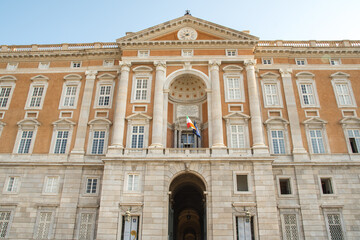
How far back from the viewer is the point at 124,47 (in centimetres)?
3444

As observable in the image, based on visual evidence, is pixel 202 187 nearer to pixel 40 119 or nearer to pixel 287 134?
pixel 287 134

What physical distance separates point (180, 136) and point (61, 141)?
13.2 meters

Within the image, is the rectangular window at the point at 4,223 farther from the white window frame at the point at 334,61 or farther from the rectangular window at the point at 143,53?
the white window frame at the point at 334,61

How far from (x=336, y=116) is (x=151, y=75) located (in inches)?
841

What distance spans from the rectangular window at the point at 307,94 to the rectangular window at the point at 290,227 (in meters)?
13.1

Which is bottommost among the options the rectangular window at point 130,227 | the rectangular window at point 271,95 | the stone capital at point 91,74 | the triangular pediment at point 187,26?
the rectangular window at point 130,227

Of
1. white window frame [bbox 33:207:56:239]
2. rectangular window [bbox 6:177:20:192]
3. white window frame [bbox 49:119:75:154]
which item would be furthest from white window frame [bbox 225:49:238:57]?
rectangular window [bbox 6:177:20:192]

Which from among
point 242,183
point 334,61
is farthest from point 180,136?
point 334,61

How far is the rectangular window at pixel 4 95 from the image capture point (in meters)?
34.9

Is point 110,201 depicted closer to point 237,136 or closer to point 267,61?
point 237,136

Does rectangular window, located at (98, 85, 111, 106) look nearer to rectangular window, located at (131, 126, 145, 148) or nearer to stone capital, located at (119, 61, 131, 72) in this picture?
stone capital, located at (119, 61, 131, 72)

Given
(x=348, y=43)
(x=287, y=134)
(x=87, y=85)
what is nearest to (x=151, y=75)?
(x=87, y=85)

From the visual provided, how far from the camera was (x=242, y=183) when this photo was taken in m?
28.1

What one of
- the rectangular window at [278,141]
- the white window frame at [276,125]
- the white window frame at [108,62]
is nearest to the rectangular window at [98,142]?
the white window frame at [108,62]
